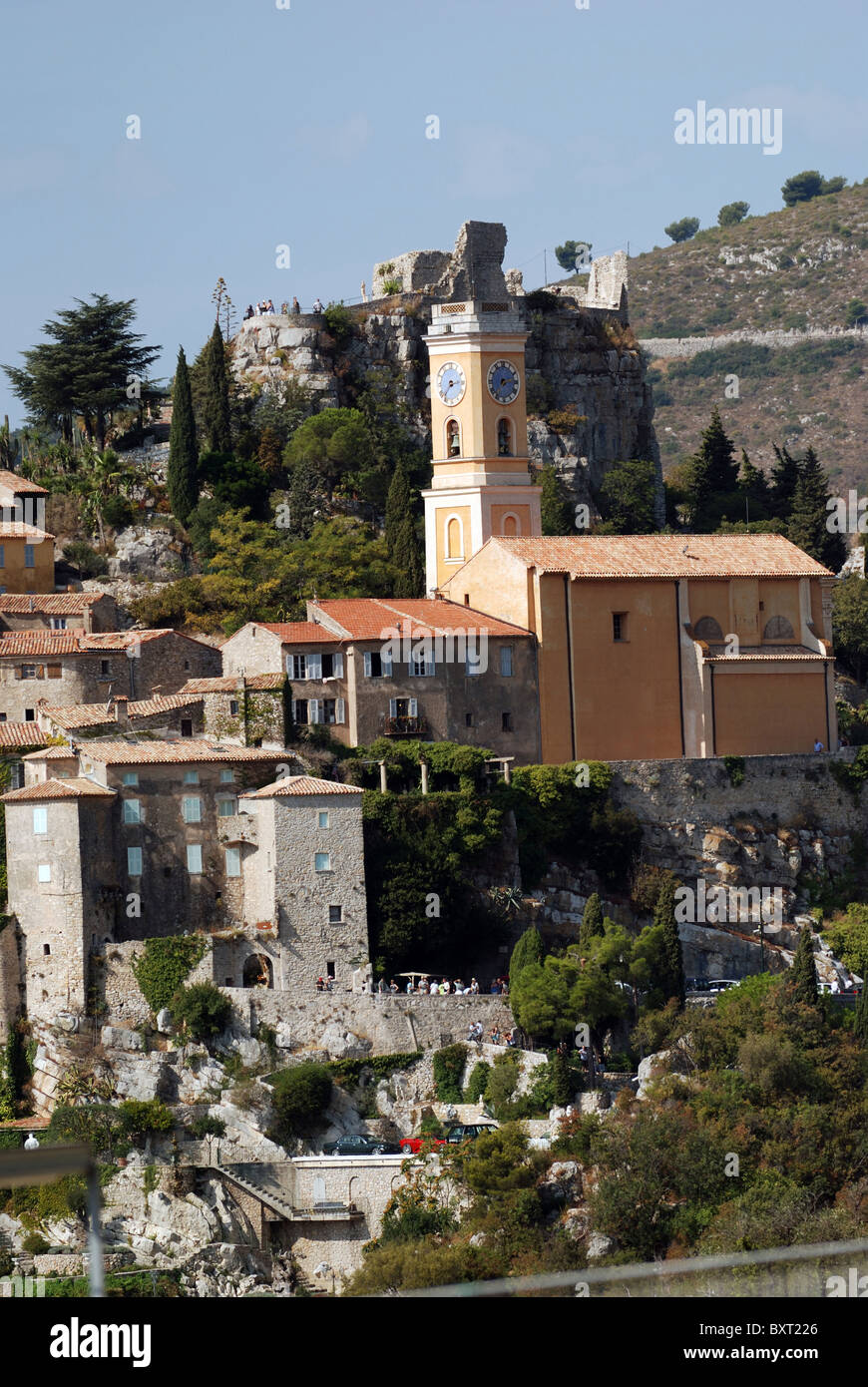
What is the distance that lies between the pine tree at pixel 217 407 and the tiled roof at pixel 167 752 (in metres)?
26.0

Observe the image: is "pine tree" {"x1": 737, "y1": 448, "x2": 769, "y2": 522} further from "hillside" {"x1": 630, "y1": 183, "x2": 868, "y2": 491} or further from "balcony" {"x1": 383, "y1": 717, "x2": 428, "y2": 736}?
"hillside" {"x1": 630, "y1": 183, "x2": 868, "y2": 491}

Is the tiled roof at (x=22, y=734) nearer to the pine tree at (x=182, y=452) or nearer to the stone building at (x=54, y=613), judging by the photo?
the stone building at (x=54, y=613)

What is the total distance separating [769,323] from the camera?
17162 centimetres

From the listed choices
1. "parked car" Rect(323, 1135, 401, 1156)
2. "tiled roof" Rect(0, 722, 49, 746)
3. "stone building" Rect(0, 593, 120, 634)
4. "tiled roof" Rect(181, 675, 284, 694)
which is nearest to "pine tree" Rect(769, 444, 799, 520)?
"stone building" Rect(0, 593, 120, 634)

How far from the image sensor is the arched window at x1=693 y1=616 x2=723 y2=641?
62.2m

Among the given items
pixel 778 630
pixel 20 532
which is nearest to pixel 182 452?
pixel 20 532

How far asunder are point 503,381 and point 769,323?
108695 millimetres

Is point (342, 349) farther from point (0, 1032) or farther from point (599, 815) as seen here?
point (0, 1032)

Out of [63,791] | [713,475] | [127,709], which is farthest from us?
[713,475]

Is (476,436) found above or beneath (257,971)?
above

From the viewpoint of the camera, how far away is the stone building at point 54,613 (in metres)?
61.7

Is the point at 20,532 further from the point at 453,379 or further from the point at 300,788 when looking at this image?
the point at 300,788

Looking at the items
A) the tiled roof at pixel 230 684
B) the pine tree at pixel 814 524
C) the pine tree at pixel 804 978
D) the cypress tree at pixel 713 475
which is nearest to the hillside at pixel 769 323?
the cypress tree at pixel 713 475

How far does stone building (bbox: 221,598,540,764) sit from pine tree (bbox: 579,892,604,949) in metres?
6.11
